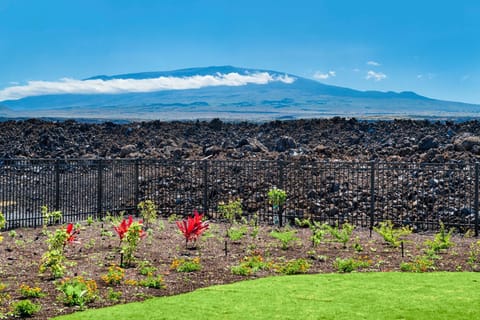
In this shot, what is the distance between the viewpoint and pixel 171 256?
1198cm

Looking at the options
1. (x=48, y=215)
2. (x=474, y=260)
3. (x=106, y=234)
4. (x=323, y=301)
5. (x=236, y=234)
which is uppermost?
(x=48, y=215)

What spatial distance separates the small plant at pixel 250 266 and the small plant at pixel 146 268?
51.3 inches

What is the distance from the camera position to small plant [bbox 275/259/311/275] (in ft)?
33.2

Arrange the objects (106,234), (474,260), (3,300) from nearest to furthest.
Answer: (3,300)
(474,260)
(106,234)

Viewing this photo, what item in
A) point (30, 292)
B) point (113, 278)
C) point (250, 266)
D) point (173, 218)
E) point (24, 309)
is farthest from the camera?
point (173, 218)

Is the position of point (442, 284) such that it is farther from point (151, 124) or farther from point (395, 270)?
point (151, 124)

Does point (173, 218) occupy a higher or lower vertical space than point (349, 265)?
lower

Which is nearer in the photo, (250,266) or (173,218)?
(250,266)

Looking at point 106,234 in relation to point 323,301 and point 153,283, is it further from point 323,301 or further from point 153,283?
point 323,301

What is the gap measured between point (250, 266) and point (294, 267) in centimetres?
79

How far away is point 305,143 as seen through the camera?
126 ft

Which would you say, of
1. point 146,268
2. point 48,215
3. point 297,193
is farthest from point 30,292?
point 297,193

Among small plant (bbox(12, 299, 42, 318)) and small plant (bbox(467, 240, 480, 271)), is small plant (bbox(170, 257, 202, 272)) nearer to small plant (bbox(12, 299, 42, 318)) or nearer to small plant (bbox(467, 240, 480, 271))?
small plant (bbox(12, 299, 42, 318))

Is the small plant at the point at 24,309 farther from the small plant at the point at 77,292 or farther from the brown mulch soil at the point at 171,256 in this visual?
the small plant at the point at 77,292
